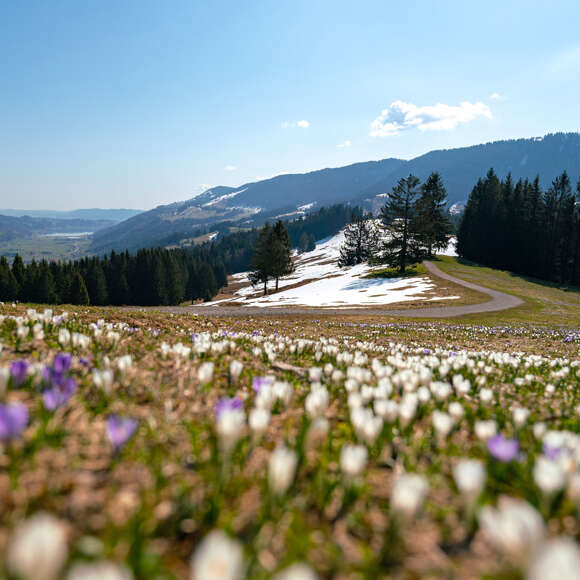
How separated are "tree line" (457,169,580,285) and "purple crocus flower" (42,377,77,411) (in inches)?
3393

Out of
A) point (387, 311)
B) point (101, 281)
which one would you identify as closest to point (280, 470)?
point (387, 311)

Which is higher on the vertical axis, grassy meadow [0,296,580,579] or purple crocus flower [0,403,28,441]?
purple crocus flower [0,403,28,441]

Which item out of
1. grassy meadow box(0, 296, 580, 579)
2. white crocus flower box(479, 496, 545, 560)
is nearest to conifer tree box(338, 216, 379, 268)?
grassy meadow box(0, 296, 580, 579)

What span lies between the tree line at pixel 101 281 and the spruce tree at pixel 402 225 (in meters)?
51.5

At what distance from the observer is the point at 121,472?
2.02 meters

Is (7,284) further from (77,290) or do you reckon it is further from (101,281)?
(101,281)

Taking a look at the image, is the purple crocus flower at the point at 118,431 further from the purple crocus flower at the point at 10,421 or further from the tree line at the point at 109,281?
the tree line at the point at 109,281

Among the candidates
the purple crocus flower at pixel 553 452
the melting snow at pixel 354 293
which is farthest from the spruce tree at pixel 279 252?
the purple crocus flower at pixel 553 452

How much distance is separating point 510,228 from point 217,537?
95287 millimetres

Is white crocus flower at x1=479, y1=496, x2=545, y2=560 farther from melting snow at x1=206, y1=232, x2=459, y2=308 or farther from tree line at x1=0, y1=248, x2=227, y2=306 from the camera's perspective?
tree line at x1=0, y1=248, x2=227, y2=306

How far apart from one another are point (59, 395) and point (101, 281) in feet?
277

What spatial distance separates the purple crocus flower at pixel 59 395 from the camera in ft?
7.28

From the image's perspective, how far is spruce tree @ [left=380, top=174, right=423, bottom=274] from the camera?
5979cm

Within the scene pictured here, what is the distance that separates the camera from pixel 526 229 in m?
77.3
